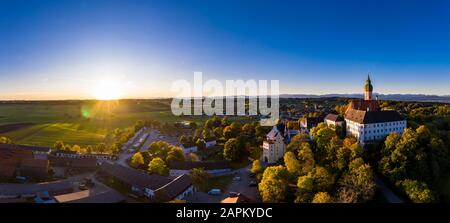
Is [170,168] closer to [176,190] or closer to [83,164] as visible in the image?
[176,190]

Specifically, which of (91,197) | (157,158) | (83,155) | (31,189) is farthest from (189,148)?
(91,197)

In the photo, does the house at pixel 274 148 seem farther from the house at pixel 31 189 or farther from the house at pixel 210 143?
the house at pixel 31 189

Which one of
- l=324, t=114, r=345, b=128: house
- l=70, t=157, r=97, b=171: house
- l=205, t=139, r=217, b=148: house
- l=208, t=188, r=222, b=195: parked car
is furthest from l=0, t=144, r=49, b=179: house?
l=324, t=114, r=345, b=128: house

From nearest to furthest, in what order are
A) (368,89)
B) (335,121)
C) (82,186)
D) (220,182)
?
(82,186) < (220,182) < (335,121) < (368,89)

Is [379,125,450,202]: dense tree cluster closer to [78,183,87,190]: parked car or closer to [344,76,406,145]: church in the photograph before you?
[344,76,406,145]: church

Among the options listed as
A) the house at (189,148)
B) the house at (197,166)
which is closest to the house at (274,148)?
the house at (197,166)
